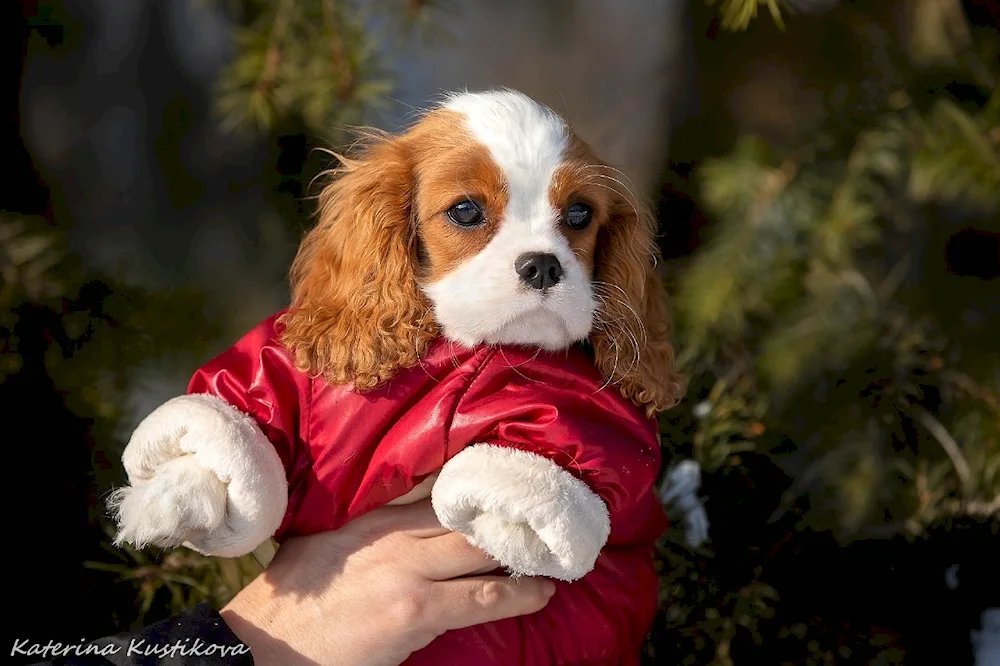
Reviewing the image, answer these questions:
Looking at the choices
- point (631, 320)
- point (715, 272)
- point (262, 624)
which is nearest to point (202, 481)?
point (262, 624)

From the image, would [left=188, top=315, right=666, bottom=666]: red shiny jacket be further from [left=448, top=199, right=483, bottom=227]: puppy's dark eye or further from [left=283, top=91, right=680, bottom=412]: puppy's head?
[left=448, top=199, right=483, bottom=227]: puppy's dark eye

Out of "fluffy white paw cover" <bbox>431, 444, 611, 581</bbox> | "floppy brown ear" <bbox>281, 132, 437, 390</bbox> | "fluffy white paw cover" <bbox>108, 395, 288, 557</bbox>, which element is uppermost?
"floppy brown ear" <bbox>281, 132, 437, 390</bbox>

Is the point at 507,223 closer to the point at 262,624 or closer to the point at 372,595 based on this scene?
the point at 372,595

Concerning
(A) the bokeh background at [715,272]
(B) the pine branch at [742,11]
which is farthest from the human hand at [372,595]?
(B) the pine branch at [742,11]

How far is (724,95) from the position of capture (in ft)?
5.82

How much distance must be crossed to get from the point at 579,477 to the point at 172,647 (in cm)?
56

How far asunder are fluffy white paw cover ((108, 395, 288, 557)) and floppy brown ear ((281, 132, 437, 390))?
136 mm

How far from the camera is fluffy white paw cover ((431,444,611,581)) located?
1027 mm

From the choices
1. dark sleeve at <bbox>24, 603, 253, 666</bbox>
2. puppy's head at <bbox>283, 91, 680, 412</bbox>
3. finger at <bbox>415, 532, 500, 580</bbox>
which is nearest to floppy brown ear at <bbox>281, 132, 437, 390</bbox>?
puppy's head at <bbox>283, 91, 680, 412</bbox>

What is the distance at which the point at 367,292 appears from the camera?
1204 mm

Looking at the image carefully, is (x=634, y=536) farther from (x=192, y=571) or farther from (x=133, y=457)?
(x=192, y=571)

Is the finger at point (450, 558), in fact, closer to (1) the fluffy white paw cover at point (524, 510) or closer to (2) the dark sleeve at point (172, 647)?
(1) the fluffy white paw cover at point (524, 510)

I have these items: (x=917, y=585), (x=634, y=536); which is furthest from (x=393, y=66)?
(x=917, y=585)

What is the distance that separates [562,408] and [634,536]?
0.27m
